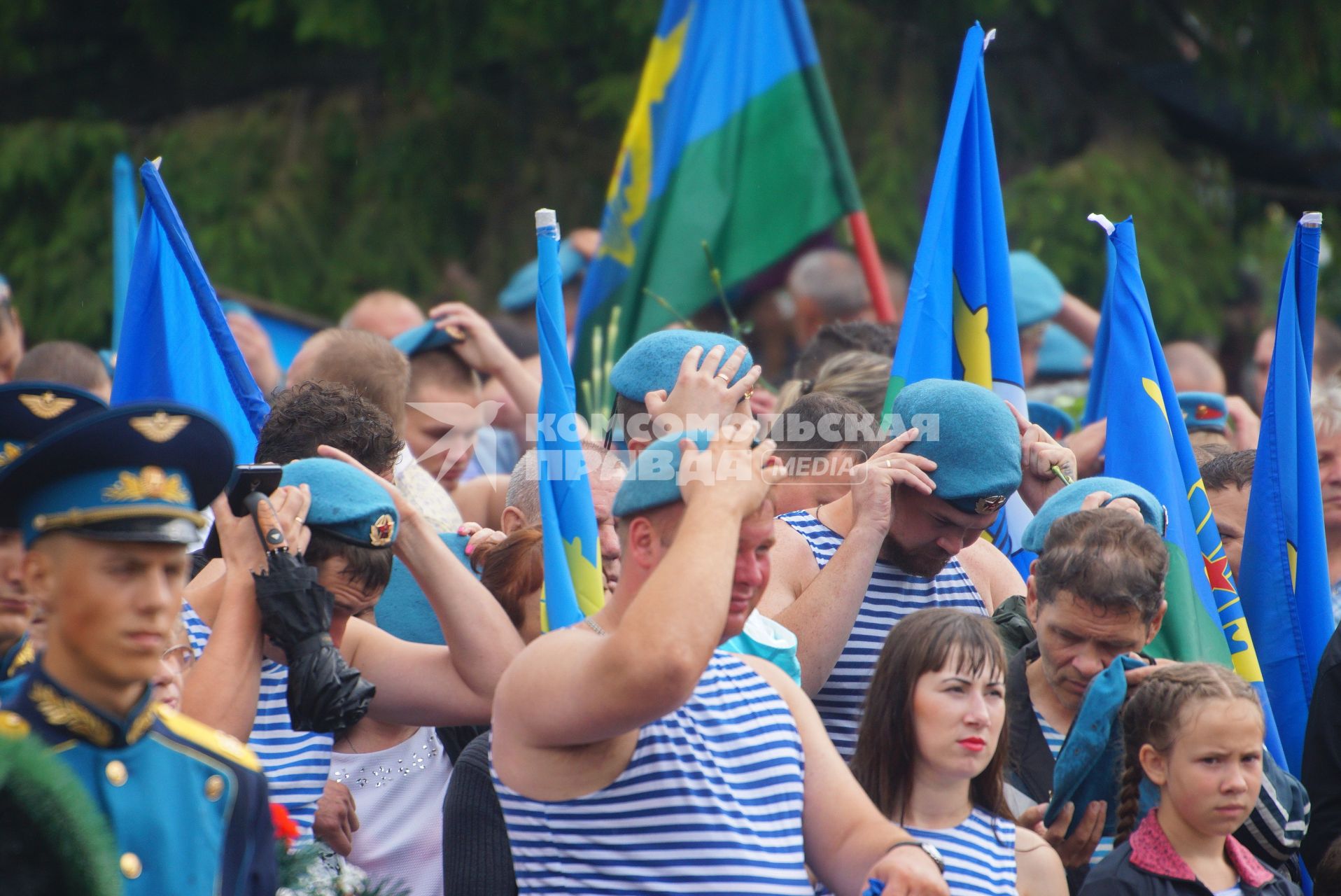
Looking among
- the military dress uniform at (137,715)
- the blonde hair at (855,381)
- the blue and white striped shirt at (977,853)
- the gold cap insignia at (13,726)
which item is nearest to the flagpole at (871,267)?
the blonde hair at (855,381)

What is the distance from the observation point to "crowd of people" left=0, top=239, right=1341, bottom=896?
232cm

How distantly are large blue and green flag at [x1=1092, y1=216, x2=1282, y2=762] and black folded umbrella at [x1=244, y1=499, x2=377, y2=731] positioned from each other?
80.2 inches

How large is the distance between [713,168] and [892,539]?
10.6ft

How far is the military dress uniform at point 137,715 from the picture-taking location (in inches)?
90.2

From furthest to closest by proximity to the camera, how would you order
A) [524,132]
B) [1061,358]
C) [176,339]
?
[524,132], [1061,358], [176,339]

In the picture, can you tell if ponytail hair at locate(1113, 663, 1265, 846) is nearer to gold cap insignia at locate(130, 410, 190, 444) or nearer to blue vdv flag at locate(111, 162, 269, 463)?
gold cap insignia at locate(130, 410, 190, 444)

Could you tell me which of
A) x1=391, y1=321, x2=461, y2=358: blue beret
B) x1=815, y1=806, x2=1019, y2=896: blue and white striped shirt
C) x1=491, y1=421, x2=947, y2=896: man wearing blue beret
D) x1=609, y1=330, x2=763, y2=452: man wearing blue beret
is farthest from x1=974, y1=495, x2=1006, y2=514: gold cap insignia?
x1=391, y1=321, x2=461, y2=358: blue beret

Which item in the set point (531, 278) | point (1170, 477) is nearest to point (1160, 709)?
point (1170, 477)

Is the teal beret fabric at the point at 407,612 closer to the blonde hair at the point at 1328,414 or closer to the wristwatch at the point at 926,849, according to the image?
the wristwatch at the point at 926,849

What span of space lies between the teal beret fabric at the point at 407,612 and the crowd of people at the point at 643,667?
0.4 inches

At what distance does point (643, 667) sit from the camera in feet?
7.52

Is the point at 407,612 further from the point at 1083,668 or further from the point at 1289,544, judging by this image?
the point at 1289,544

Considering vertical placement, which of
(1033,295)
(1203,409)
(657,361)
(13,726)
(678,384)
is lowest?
(13,726)

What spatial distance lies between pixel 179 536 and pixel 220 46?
26.7ft
